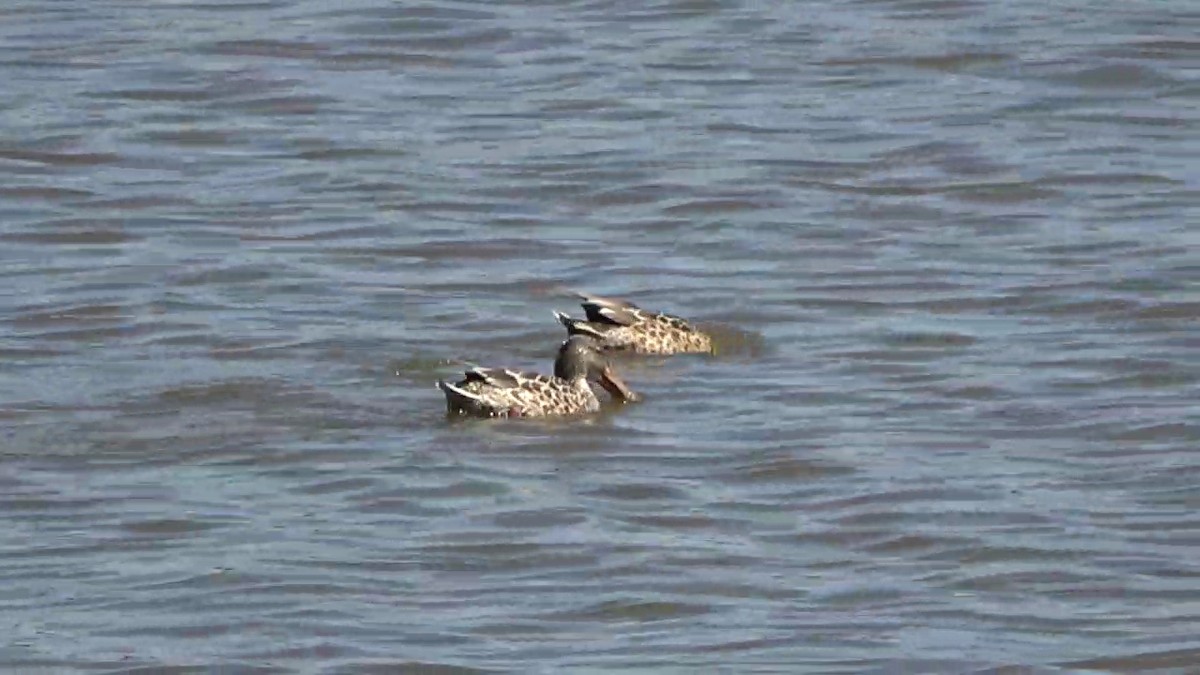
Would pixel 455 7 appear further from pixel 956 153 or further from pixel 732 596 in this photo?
pixel 732 596

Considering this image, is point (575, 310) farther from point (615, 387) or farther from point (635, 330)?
point (615, 387)

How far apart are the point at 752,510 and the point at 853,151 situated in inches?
262

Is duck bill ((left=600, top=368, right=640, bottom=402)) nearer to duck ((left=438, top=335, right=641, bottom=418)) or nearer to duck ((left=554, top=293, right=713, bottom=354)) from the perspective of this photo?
duck ((left=438, top=335, right=641, bottom=418))

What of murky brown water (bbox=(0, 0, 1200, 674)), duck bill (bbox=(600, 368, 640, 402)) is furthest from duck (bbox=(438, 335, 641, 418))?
murky brown water (bbox=(0, 0, 1200, 674))

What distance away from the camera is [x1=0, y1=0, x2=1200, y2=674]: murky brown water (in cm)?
1048

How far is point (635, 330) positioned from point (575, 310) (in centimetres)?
88

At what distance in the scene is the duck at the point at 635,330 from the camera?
47.1 feet

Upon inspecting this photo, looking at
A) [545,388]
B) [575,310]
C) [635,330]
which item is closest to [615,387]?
[545,388]

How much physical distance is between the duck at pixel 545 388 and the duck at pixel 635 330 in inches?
6.1

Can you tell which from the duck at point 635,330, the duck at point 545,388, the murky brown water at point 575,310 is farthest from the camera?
the duck at point 635,330

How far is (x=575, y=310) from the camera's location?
15320 mm

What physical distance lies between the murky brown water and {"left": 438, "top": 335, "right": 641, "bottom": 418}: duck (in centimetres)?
13

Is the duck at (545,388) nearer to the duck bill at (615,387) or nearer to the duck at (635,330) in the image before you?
the duck bill at (615,387)

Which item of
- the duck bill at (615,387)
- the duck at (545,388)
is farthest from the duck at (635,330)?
the duck bill at (615,387)
